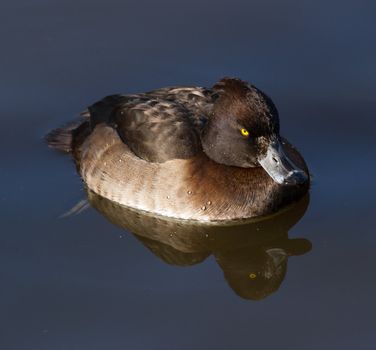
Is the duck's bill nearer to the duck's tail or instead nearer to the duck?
the duck

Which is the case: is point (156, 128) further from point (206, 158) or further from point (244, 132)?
point (244, 132)

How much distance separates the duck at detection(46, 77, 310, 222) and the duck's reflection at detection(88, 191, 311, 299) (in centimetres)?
8

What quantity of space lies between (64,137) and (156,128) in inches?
48.9

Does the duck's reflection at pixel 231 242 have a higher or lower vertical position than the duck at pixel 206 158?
lower

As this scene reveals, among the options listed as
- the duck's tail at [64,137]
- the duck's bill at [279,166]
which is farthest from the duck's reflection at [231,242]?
the duck's tail at [64,137]

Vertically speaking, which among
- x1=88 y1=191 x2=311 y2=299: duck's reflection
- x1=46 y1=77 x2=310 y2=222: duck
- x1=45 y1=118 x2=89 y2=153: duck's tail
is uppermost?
x1=46 y1=77 x2=310 y2=222: duck

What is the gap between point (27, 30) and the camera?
10.4 metres

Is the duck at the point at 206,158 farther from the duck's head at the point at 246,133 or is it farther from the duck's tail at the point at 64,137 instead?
the duck's tail at the point at 64,137

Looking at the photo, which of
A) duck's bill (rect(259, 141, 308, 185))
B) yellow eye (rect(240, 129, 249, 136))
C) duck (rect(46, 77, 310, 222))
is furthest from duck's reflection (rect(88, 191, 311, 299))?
yellow eye (rect(240, 129, 249, 136))

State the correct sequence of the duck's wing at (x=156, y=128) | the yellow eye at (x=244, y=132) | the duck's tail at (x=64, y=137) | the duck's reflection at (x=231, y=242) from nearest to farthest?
the duck's reflection at (x=231, y=242)
the yellow eye at (x=244, y=132)
the duck's wing at (x=156, y=128)
the duck's tail at (x=64, y=137)

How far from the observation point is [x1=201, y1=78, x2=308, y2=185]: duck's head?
8.18 m

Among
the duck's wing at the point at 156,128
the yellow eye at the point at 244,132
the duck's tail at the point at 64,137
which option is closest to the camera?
the yellow eye at the point at 244,132

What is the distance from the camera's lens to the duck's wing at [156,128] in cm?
840

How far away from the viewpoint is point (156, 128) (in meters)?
8.45
